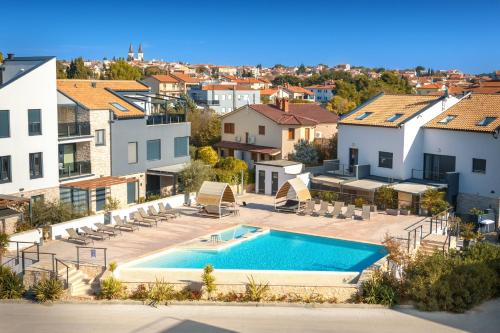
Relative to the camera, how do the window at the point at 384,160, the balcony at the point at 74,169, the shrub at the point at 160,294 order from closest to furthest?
1. the shrub at the point at 160,294
2. the balcony at the point at 74,169
3. the window at the point at 384,160

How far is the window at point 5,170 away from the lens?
106 ft

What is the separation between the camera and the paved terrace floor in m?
29.0

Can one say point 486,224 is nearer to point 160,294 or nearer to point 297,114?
point 160,294

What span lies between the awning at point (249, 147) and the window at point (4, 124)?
2163 centimetres

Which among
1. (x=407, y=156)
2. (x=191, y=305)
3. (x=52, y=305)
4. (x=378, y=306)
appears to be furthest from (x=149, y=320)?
(x=407, y=156)

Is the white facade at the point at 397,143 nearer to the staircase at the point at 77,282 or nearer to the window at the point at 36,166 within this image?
the window at the point at 36,166

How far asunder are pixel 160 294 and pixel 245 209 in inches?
685

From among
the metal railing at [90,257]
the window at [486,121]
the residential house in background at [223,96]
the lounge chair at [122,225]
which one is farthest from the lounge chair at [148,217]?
the residential house in background at [223,96]

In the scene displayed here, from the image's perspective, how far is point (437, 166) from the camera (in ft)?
130

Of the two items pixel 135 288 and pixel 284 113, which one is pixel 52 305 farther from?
pixel 284 113

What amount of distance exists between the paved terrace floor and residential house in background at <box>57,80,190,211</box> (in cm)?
451

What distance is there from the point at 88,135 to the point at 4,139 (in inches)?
233

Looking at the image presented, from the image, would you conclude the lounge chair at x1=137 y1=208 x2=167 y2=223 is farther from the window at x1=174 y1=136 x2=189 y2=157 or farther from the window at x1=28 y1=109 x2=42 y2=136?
the window at x1=174 y1=136 x2=189 y2=157

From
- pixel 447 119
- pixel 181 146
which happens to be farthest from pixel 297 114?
pixel 447 119
